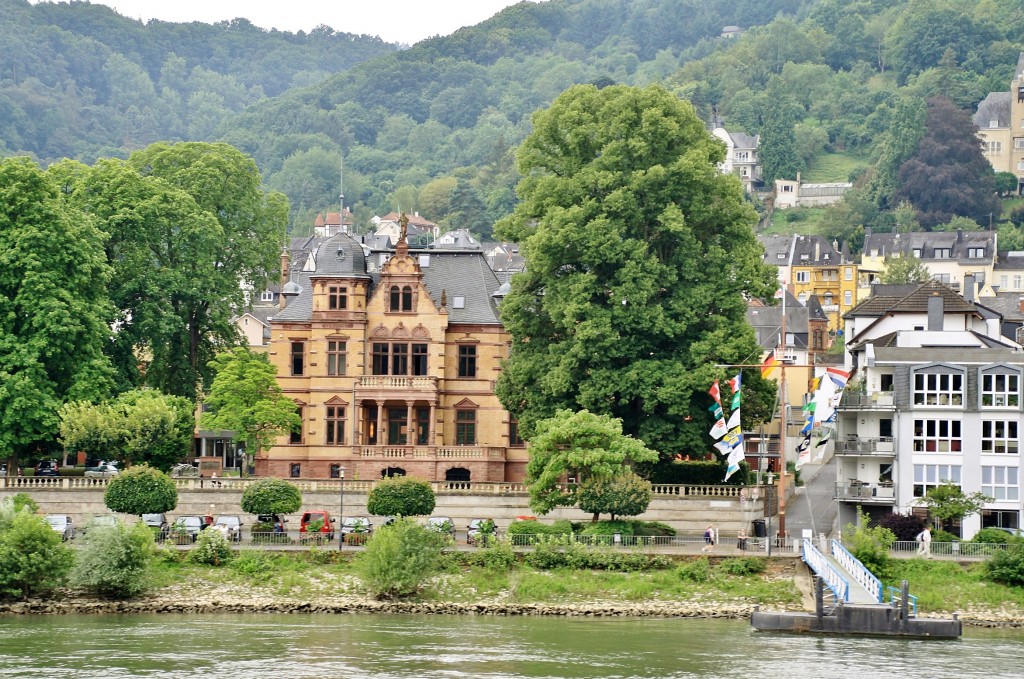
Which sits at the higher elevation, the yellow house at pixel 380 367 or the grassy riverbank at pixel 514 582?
the yellow house at pixel 380 367

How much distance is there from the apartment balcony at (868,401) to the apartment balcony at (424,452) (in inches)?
765

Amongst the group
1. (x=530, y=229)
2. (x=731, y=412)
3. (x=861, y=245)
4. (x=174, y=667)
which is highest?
(x=861, y=245)

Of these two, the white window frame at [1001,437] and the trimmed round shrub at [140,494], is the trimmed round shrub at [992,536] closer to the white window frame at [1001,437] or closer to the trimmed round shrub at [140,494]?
the white window frame at [1001,437]

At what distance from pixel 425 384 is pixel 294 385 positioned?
7176mm

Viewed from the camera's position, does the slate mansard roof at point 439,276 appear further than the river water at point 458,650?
Yes

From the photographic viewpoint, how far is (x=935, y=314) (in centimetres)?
9044

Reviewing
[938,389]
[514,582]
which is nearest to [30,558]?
[514,582]

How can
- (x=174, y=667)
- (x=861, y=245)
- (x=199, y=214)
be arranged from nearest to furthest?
1. (x=174, y=667)
2. (x=199, y=214)
3. (x=861, y=245)

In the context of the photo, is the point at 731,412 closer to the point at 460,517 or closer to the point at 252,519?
the point at 460,517

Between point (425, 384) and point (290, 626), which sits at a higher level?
point (425, 384)

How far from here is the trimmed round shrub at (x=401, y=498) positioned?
81.9 meters

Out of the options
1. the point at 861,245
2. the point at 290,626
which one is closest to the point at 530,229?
the point at 290,626

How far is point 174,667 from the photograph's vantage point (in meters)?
60.5

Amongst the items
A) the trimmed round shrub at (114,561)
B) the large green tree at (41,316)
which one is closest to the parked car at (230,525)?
the trimmed round shrub at (114,561)
